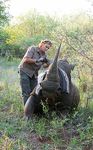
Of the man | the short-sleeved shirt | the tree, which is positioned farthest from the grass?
the tree

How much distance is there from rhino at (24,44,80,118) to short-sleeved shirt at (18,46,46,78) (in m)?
0.63

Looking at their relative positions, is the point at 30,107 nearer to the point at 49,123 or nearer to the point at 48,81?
the point at 49,123

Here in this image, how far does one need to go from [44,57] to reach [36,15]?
82.8ft

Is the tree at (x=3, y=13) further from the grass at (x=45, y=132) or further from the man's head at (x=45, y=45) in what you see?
the grass at (x=45, y=132)

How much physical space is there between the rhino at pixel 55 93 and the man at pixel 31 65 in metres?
0.55

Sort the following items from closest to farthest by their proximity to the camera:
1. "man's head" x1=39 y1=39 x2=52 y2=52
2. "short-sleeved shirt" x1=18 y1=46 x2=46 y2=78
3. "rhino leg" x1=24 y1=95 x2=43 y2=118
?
"rhino leg" x1=24 y1=95 x2=43 y2=118 → "man's head" x1=39 y1=39 x2=52 y2=52 → "short-sleeved shirt" x1=18 y1=46 x2=46 y2=78

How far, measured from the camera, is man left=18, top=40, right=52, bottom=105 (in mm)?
9016

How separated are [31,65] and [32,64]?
4cm

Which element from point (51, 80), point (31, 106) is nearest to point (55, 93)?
point (51, 80)

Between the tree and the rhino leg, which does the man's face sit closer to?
the rhino leg

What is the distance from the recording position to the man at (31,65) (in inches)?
355

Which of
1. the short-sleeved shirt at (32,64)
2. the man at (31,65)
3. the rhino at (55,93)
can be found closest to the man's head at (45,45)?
the man at (31,65)

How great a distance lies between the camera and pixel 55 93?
775cm

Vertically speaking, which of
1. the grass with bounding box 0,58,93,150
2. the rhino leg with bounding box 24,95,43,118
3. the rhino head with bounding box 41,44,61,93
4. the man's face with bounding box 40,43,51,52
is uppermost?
the man's face with bounding box 40,43,51,52
